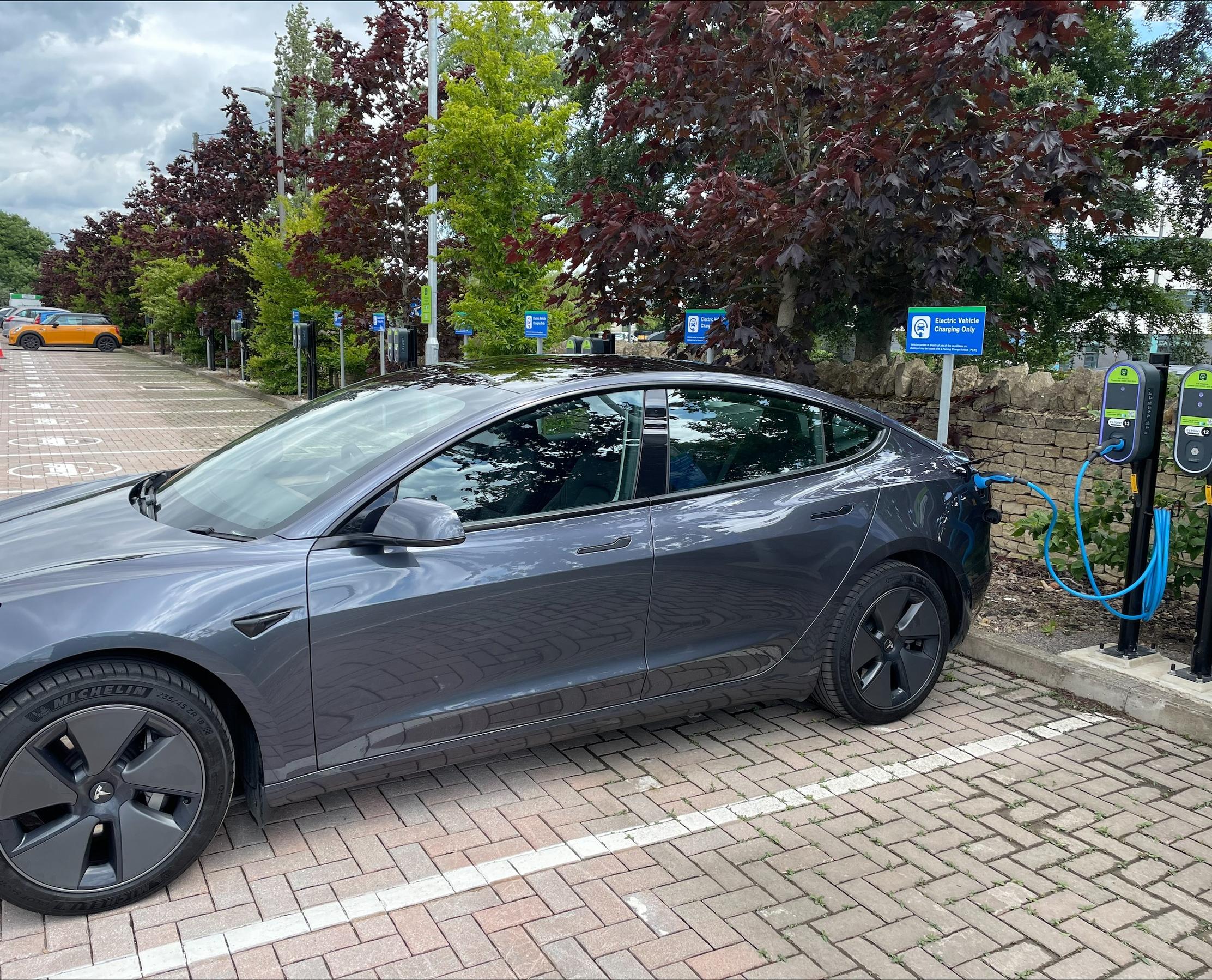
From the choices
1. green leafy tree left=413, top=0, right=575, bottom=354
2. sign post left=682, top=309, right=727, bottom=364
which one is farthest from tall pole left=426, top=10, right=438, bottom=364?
sign post left=682, top=309, right=727, bottom=364

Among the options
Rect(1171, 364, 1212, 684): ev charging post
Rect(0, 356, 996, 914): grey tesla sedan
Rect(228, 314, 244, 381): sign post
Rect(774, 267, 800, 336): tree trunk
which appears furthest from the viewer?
Rect(228, 314, 244, 381): sign post

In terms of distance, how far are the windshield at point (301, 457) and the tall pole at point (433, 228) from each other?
1035cm

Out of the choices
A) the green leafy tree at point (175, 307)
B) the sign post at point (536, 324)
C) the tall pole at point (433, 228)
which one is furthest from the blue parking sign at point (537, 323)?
the green leafy tree at point (175, 307)

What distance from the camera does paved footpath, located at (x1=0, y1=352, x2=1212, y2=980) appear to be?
111 inches

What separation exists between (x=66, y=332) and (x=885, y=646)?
45.9m

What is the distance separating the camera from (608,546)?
3.54m

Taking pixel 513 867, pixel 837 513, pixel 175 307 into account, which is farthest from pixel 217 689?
pixel 175 307

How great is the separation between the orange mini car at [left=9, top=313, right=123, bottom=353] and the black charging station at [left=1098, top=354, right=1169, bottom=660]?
150 feet

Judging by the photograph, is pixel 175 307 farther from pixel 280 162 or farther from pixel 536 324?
pixel 536 324

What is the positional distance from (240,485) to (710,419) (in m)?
1.78

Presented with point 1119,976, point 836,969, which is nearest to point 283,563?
point 836,969

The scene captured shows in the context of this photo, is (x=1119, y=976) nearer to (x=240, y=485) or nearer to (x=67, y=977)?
(x=67, y=977)

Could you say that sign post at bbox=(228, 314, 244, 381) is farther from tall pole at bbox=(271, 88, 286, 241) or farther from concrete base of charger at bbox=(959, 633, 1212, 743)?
concrete base of charger at bbox=(959, 633, 1212, 743)

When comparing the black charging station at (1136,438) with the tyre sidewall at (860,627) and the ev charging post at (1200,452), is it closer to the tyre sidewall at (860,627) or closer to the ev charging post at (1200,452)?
the ev charging post at (1200,452)
